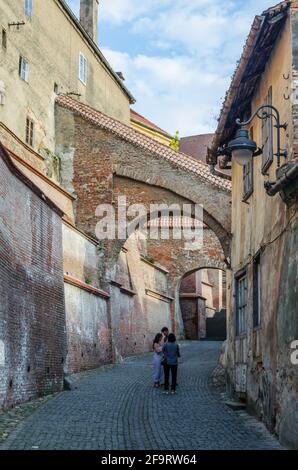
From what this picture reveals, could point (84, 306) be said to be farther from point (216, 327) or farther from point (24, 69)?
point (216, 327)

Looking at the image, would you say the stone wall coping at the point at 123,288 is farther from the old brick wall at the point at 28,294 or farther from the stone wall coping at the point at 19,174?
the stone wall coping at the point at 19,174

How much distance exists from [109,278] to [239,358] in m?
10.0

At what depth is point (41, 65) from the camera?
936 inches

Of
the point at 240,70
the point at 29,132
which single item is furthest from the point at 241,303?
the point at 29,132

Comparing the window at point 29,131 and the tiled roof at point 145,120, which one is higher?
the tiled roof at point 145,120

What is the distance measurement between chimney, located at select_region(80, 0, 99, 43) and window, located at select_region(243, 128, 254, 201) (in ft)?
70.8

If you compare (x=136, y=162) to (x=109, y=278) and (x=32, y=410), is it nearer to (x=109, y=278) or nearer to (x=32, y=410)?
(x=109, y=278)

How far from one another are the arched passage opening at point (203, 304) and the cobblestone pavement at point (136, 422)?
23073mm

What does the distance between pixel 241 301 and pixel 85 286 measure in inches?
274

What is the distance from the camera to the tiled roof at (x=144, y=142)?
2145 centimetres

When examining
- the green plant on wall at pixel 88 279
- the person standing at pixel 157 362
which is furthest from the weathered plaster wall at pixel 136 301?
the person standing at pixel 157 362

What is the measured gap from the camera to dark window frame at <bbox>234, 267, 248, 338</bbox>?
13.6 m

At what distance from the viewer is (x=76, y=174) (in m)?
23.7
